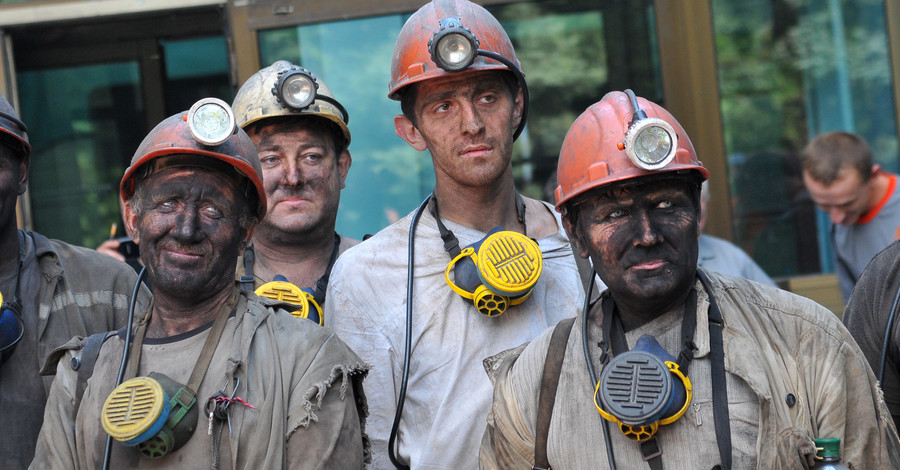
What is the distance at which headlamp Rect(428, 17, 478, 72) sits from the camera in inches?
141

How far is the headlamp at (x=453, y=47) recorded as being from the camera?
3584 millimetres

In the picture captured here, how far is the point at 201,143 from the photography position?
10.2ft

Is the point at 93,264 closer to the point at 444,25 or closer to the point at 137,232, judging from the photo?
the point at 137,232

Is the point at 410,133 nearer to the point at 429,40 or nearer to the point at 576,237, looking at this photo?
→ the point at 429,40

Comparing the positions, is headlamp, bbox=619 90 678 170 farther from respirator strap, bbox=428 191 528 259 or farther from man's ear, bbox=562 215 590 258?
respirator strap, bbox=428 191 528 259

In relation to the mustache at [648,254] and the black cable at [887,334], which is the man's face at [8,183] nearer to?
the mustache at [648,254]

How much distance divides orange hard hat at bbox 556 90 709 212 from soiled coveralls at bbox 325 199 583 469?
0.58 meters

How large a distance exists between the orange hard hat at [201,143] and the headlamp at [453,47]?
0.76 metres

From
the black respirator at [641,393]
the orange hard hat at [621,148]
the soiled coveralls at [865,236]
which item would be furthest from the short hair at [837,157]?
the black respirator at [641,393]

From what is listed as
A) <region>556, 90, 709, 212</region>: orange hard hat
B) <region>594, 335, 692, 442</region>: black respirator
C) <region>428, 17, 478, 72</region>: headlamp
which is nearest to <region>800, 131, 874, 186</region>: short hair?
<region>428, 17, 478, 72</region>: headlamp

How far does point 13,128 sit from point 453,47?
1.53 metres

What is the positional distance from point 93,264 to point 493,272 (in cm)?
149

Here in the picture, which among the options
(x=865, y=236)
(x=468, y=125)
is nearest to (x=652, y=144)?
(x=468, y=125)

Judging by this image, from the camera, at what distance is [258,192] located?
330 cm
